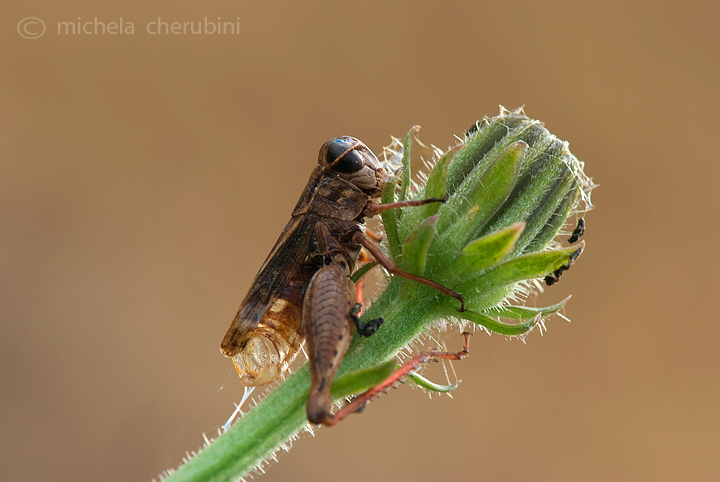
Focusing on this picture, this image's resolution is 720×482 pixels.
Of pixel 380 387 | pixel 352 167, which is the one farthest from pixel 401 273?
pixel 352 167

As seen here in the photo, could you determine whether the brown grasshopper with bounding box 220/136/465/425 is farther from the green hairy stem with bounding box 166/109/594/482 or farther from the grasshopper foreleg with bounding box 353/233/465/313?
the green hairy stem with bounding box 166/109/594/482

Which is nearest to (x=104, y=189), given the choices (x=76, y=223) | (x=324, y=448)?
(x=76, y=223)

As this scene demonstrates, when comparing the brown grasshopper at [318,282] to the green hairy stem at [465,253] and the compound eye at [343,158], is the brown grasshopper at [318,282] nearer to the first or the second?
the compound eye at [343,158]

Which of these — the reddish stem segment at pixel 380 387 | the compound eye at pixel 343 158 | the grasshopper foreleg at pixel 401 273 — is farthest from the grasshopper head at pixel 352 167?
the reddish stem segment at pixel 380 387

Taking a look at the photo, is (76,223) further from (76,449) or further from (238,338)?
(238,338)

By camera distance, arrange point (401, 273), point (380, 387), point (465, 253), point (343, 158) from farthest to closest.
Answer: point (343, 158) → point (401, 273) → point (465, 253) → point (380, 387)

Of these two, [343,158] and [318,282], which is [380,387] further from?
[343,158]

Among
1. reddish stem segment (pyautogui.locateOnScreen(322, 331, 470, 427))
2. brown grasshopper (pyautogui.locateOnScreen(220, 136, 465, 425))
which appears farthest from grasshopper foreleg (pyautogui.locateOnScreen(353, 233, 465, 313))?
reddish stem segment (pyautogui.locateOnScreen(322, 331, 470, 427))
